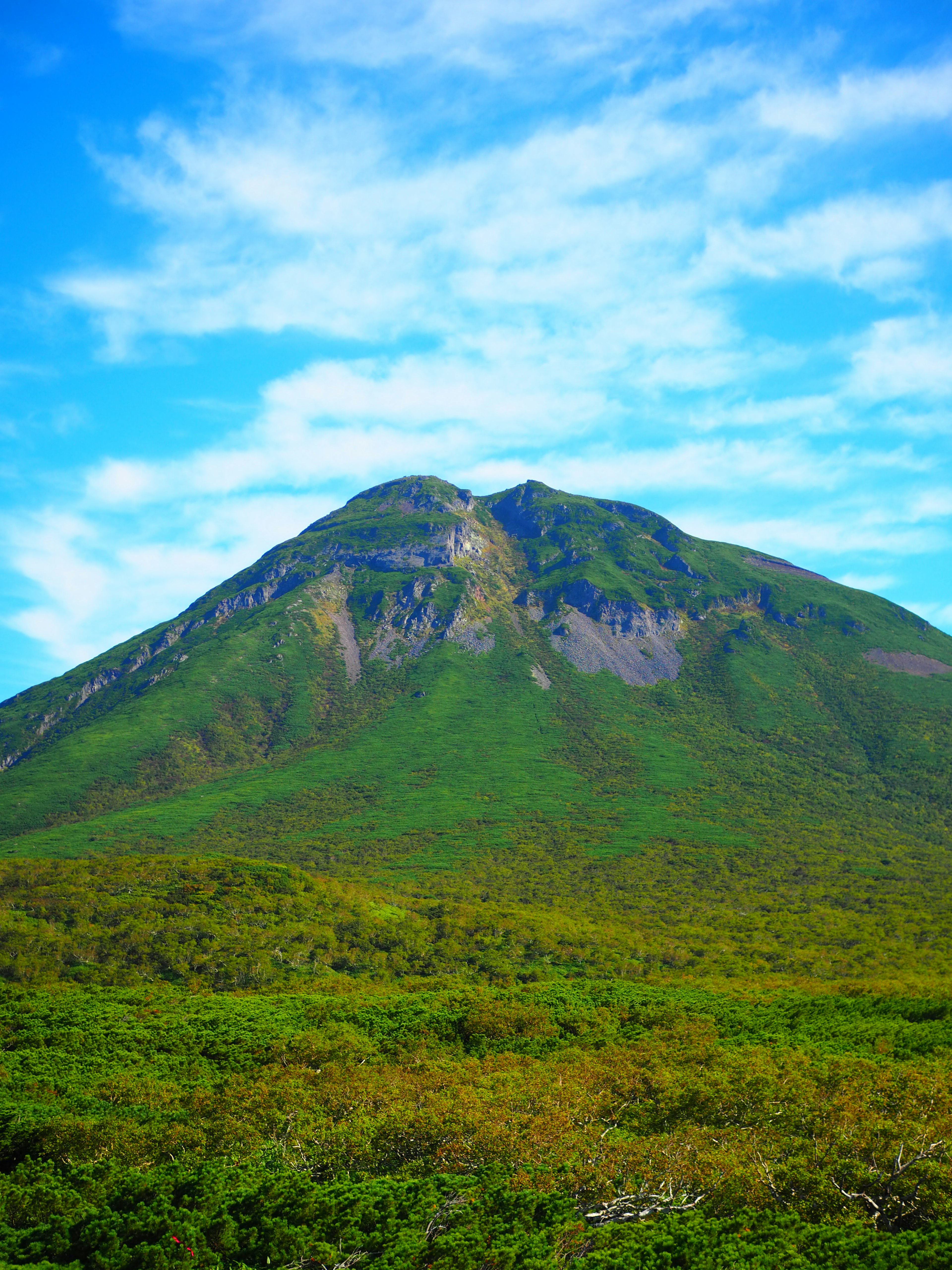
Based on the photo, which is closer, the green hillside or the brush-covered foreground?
the brush-covered foreground

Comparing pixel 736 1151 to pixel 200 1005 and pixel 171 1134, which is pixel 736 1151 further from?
pixel 200 1005

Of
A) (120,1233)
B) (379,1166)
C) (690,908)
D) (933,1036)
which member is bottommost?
(690,908)

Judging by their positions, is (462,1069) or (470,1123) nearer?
(470,1123)

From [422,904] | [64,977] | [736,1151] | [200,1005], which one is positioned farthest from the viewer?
[422,904]

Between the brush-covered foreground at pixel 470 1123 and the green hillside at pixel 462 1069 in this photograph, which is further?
the green hillside at pixel 462 1069

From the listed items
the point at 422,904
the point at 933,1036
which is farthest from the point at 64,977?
the point at 933,1036

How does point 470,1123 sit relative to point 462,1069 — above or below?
above

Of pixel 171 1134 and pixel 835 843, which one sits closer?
pixel 171 1134

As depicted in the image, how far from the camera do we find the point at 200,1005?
249ft

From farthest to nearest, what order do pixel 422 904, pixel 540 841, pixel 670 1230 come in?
pixel 540 841 < pixel 422 904 < pixel 670 1230

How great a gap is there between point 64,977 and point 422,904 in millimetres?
55772

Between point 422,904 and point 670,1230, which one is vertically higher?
point 670,1230

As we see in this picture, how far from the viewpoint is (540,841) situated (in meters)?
182

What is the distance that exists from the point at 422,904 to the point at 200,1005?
58.5 metres
